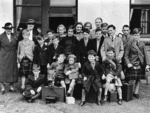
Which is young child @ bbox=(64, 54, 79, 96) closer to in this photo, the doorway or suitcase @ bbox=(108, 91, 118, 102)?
suitcase @ bbox=(108, 91, 118, 102)

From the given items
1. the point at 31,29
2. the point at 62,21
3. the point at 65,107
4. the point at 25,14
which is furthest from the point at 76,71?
the point at 25,14

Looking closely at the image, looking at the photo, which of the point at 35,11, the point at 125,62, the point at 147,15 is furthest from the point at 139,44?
the point at 35,11

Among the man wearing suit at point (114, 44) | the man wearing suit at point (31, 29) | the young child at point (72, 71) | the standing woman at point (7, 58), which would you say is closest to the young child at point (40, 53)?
the man wearing suit at point (31, 29)

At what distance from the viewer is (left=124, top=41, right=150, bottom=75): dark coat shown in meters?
6.98

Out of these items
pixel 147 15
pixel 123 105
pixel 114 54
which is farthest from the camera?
pixel 147 15

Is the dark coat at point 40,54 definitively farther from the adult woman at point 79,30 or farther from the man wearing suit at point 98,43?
the man wearing suit at point 98,43

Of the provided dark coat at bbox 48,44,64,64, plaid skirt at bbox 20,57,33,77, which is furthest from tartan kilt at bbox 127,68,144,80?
plaid skirt at bbox 20,57,33,77

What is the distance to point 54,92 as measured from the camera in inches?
265

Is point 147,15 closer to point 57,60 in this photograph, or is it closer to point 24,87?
point 57,60

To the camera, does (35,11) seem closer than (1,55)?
No

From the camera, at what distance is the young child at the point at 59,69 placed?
22.4ft

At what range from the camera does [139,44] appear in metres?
7.03

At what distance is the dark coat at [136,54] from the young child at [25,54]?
2.37 metres

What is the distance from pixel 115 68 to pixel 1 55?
289cm
